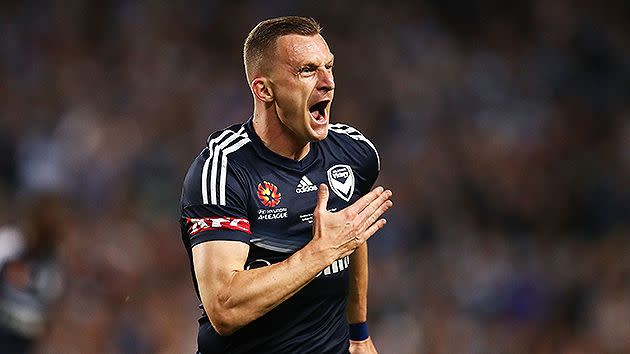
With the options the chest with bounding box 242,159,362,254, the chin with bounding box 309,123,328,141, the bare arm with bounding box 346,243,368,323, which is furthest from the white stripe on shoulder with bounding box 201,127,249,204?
the bare arm with bounding box 346,243,368,323

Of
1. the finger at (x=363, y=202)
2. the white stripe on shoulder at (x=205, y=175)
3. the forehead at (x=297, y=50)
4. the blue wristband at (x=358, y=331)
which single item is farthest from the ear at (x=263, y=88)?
the blue wristband at (x=358, y=331)

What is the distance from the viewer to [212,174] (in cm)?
380

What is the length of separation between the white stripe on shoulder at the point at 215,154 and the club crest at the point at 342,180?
36 centimetres

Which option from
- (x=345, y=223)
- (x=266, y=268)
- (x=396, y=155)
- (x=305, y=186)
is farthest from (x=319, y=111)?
(x=396, y=155)

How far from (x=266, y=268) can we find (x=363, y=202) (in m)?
0.40

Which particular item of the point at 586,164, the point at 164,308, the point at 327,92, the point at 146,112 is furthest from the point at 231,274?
the point at 146,112

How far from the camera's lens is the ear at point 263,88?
3955mm

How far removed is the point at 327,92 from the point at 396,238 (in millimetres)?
4793

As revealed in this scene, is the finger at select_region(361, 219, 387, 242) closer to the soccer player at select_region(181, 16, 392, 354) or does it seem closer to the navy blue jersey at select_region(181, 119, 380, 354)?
the soccer player at select_region(181, 16, 392, 354)

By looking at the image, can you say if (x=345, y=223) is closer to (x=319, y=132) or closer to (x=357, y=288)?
(x=319, y=132)

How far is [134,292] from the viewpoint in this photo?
27.3 ft

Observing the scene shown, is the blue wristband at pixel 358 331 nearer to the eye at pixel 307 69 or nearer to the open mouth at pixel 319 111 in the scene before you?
the open mouth at pixel 319 111

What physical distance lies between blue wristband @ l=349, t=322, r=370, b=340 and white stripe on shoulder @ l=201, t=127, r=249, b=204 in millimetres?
970

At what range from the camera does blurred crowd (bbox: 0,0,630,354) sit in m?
7.94
